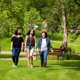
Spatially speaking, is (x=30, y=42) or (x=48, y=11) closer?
(x=30, y=42)

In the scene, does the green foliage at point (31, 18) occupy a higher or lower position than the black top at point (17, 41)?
higher

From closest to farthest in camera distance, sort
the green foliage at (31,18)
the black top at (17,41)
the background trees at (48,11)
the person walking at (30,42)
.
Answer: the person walking at (30,42) < the black top at (17,41) < the background trees at (48,11) < the green foliage at (31,18)

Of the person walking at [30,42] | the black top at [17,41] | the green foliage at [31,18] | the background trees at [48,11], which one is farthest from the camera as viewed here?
the green foliage at [31,18]

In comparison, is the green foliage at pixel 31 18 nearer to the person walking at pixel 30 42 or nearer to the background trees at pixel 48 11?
the background trees at pixel 48 11

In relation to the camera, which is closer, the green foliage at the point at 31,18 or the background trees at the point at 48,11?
the background trees at the point at 48,11

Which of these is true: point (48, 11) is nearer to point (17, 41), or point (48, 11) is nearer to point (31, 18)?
point (31, 18)

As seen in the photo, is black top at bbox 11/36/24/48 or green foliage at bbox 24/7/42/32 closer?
black top at bbox 11/36/24/48

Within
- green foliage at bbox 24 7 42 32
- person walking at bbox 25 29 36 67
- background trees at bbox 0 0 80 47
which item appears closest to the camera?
person walking at bbox 25 29 36 67

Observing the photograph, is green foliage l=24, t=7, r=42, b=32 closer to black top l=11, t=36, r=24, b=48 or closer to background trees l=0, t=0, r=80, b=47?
background trees l=0, t=0, r=80, b=47

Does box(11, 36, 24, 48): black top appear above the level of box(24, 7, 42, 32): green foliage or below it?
below

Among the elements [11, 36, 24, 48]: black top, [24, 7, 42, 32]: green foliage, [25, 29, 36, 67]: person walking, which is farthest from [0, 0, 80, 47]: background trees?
[24, 7, 42, 32]: green foliage

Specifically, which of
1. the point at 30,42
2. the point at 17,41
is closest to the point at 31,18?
the point at 17,41

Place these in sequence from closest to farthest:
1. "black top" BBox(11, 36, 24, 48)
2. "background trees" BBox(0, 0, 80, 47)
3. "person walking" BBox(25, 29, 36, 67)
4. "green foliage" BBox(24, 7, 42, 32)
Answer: "person walking" BBox(25, 29, 36, 67)
"black top" BBox(11, 36, 24, 48)
"background trees" BBox(0, 0, 80, 47)
"green foliage" BBox(24, 7, 42, 32)

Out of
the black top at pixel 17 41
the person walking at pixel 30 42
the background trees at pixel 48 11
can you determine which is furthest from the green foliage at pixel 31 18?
the person walking at pixel 30 42
